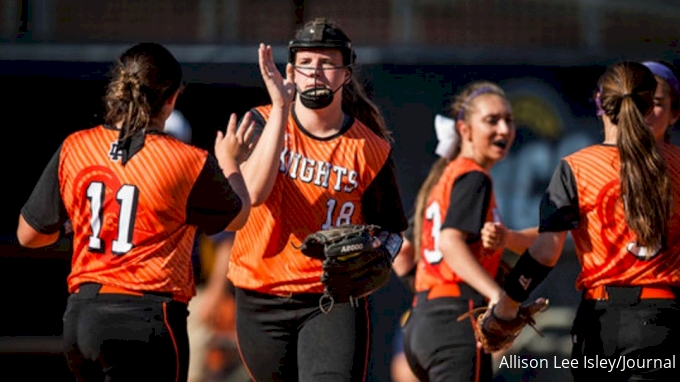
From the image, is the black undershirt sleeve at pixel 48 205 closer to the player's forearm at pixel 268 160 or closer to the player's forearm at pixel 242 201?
the player's forearm at pixel 242 201

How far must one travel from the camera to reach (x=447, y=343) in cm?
717

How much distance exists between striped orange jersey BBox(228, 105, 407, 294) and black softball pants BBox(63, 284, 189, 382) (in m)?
0.66

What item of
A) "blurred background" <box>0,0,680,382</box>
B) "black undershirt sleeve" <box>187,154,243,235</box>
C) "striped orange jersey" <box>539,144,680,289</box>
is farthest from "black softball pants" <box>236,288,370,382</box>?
"blurred background" <box>0,0,680,382</box>

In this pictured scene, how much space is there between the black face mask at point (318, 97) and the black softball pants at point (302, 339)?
32.8 inches

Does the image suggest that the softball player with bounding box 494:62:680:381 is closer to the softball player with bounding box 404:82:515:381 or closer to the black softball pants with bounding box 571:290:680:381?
the black softball pants with bounding box 571:290:680:381

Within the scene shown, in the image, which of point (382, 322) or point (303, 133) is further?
point (382, 322)

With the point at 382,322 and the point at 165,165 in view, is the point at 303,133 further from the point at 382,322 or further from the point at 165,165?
the point at 382,322

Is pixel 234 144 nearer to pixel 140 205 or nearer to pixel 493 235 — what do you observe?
pixel 140 205

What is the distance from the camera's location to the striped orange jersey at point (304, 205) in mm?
6211

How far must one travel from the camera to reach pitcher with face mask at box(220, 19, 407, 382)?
607cm

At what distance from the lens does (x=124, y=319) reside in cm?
557

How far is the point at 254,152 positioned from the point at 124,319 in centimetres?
100

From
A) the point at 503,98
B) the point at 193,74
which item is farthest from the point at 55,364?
the point at 503,98

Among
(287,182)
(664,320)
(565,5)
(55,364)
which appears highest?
(565,5)
